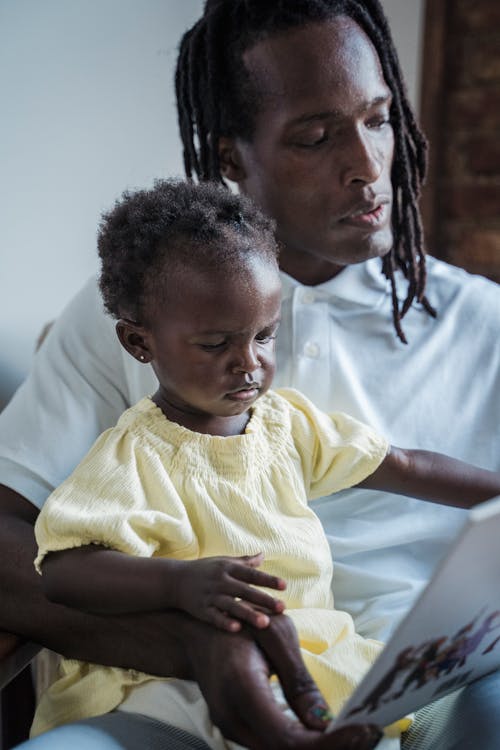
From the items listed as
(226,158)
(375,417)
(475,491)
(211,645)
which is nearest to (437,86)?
(226,158)

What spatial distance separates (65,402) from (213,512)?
335mm

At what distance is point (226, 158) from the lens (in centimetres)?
140

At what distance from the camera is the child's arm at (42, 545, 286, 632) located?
0.88 metres

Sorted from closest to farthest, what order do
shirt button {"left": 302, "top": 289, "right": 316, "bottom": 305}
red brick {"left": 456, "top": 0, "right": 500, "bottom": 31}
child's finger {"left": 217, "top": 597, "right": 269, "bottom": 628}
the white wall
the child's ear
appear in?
child's finger {"left": 217, "top": 597, "right": 269, "bottom": 628} < the child's ear < shirt button {"left": 302, "top": 289, "right": 316, "bottom": 305} < the white wall < red brick {"left": 456, "top": 0, "right": 500, "bottom": 31}

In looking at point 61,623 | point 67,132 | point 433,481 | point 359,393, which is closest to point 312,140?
point 359,393

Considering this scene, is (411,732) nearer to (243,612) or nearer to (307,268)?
(243,612)

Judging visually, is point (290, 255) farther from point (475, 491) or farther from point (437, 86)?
point (437, 86)

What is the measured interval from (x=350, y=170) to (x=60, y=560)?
24.1 inches

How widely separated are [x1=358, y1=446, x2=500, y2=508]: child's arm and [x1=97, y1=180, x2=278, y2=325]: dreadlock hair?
292 millimetres

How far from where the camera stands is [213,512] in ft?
3.38

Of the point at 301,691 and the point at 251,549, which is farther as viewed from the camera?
the point at 251,549

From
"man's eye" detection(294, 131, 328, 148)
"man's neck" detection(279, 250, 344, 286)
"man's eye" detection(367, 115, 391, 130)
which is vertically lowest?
"man's neck" detection(279, 250, 344, 286)

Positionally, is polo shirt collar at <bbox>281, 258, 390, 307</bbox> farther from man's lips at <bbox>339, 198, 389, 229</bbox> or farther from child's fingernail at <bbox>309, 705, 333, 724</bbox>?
child's fingernail at <bbox>309, 705, 333, 724</bbox>

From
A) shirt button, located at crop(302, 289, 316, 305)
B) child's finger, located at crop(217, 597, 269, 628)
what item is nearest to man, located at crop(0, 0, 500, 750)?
shirt button, located at crop(302, 289, 316, 305)
